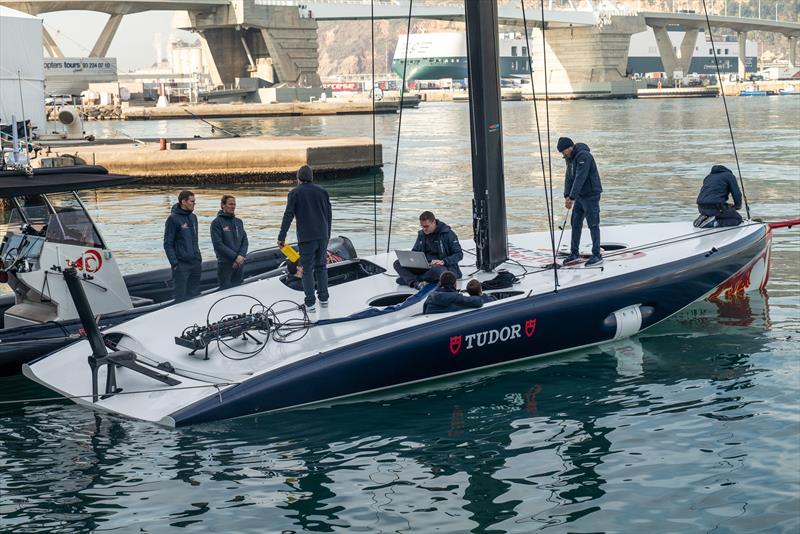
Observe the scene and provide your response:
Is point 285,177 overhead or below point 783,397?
overhead

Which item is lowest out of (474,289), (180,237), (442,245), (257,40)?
(474,289)

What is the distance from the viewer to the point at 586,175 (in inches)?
546

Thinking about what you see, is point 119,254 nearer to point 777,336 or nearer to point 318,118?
point 777,336

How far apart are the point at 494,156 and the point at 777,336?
182 inches

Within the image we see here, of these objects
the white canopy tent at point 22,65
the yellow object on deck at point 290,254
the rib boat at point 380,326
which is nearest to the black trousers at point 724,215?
the rib boat at point 380,326

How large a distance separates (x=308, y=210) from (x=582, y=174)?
152 inches

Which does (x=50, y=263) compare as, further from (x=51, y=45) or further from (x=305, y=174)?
(x=51, y=45)

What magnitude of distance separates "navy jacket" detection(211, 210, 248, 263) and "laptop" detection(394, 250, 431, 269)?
85.3 inches

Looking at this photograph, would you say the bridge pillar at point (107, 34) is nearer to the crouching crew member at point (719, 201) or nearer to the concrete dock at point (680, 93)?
the concrete dock at point (680, 93)

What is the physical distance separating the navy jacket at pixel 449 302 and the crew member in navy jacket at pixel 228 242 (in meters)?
3.06

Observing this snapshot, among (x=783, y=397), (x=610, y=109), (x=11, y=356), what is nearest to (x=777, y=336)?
(x=783, y=397)

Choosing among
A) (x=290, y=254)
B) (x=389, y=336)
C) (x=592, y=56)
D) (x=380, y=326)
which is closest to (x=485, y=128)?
(x=290, y=254)

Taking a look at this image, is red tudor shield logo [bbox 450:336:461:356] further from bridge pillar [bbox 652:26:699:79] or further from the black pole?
bridge pillar [bbox 652:26:699:79]

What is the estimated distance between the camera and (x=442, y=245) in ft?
43.4
